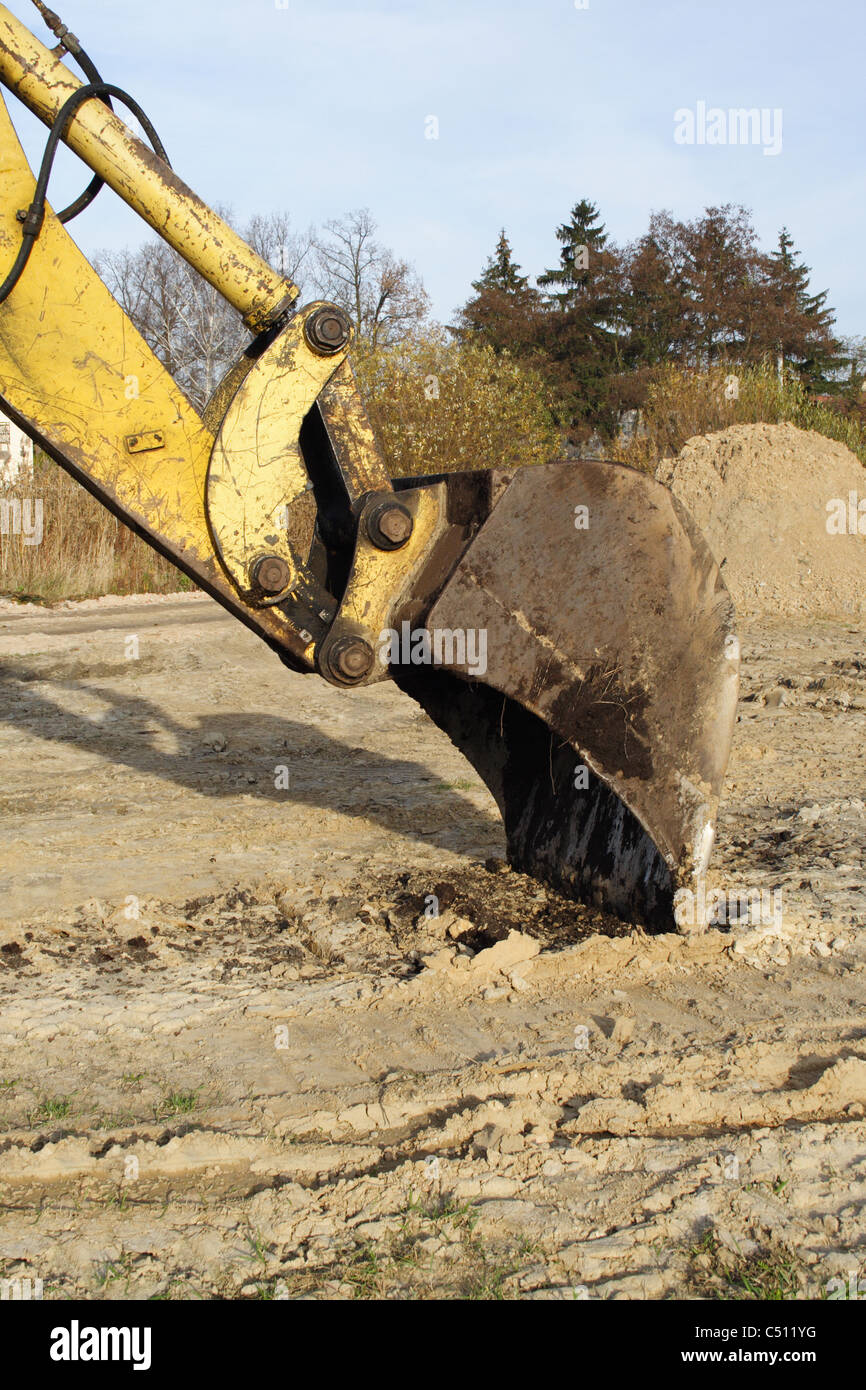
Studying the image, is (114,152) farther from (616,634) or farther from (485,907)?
(485,907)

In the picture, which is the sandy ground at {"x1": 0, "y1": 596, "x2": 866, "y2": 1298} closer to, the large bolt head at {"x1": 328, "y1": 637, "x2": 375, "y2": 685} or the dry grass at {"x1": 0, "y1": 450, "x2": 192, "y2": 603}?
the large bolt head at {"x1": 328, "y1": 637, "x2": 375, "y2": 685}

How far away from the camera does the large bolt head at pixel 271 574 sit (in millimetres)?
2908

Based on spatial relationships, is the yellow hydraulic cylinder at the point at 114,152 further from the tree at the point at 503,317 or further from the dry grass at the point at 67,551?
the tree at the point at 503,317

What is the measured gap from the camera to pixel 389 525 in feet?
9.83

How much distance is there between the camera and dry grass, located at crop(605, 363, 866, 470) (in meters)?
15.6

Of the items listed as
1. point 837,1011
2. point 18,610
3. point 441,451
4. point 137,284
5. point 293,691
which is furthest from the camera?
point 137,284

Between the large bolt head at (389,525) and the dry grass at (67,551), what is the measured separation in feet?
34.6

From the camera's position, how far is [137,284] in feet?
124

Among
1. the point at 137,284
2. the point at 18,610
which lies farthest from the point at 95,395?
the point at 137,284

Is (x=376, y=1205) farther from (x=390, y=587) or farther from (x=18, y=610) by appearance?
(x=18, y=610)

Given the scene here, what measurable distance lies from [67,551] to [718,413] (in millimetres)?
8973

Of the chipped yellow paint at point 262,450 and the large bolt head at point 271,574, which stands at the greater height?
the chipped yellow paint at point 262,450

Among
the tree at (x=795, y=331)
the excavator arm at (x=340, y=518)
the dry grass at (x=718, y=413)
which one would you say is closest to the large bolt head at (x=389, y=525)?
the excavator arm at (x=340, y=518)
